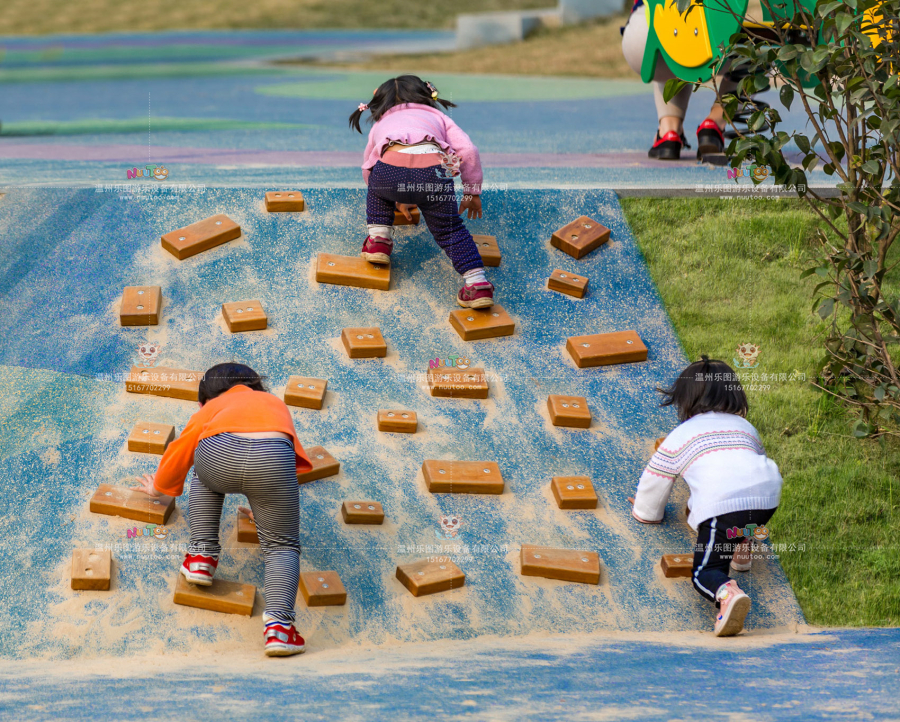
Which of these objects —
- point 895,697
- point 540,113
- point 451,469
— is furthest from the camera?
point 540,113

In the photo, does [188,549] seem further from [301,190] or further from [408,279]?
[301,190]

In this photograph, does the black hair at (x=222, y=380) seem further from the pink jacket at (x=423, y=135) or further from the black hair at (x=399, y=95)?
the black hair at (x=399, y=95)

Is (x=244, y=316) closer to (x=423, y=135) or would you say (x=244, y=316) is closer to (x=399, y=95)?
(x=423, y=135)

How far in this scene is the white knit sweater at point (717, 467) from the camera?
3377 millimetres

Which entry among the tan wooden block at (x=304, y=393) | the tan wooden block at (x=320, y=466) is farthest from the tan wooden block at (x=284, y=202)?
the tan wooden block at (x=320, y=466)

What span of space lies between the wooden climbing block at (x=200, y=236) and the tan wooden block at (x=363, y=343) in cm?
93

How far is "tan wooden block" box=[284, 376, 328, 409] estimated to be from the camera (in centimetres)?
403

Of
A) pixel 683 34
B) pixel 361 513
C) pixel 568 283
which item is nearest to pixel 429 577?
pixel 361 513

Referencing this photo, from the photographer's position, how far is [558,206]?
5.11 meters

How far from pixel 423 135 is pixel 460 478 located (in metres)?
1.75

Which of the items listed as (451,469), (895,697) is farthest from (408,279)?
(895,697)

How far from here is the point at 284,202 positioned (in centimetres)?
488

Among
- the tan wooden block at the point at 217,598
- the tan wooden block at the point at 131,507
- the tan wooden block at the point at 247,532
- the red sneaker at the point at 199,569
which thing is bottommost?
the tan wooden block at the point at 217,598

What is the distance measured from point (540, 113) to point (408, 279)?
627 cm
